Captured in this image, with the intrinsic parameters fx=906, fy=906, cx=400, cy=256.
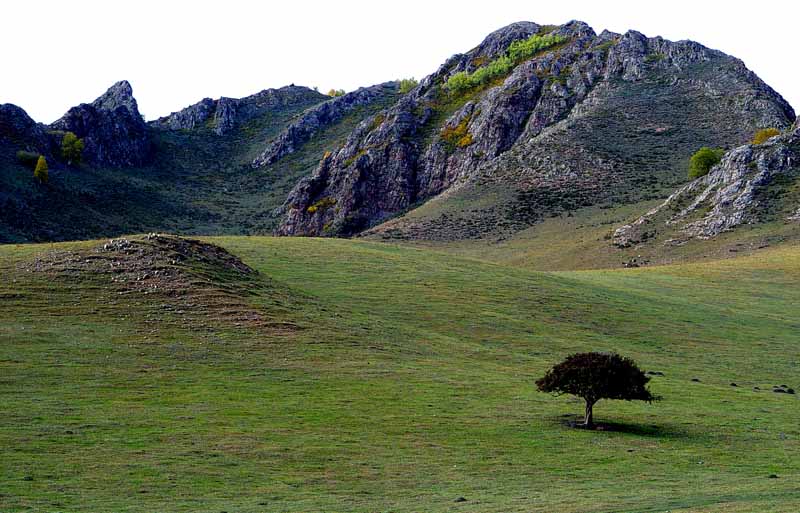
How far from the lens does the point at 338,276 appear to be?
230ft

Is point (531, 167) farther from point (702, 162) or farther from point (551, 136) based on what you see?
point (702, 162)

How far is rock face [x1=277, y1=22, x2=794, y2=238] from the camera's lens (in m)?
154

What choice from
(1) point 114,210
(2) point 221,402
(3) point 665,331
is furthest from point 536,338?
(1) point 114,210

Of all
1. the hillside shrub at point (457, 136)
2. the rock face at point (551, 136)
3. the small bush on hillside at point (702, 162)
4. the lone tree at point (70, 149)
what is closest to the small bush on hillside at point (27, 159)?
the lone tree at point (70, 149)

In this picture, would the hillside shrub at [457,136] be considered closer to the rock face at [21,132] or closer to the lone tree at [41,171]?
the lone tree at [41,171]

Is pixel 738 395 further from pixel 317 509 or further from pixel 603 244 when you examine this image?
pixel 603 244

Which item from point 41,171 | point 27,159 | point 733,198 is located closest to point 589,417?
point 733,198

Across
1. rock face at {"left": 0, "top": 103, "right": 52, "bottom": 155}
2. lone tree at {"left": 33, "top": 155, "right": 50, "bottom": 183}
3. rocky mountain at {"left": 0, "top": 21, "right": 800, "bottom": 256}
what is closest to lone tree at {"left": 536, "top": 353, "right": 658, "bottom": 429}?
rocky mountain at {"left": 0, "top": 21, "right": 800, "bottom": 256}

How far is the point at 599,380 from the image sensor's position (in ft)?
118

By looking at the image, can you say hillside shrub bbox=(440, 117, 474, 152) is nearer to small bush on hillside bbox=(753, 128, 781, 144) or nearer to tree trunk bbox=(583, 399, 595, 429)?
small bush on hillside bbox=(753, 128, 781, 144)

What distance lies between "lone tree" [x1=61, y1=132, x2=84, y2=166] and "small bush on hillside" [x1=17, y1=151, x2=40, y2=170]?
17628 millimetres

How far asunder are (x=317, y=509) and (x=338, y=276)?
47.2 meters

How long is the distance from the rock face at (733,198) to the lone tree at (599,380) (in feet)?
268

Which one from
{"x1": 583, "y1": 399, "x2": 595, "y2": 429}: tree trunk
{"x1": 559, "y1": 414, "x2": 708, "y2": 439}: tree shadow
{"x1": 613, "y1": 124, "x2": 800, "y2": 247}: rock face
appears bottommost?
{"x1": 559, "y1": 414, "x2": 708, "y2": 439}: tree shadow
